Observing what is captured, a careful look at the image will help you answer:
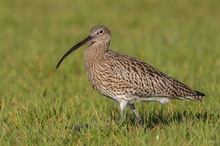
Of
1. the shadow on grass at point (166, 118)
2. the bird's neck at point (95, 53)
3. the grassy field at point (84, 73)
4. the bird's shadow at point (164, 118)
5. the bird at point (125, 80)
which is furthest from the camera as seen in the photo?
the bird's neck at point (95, 53)

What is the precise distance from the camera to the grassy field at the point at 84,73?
23.5ft

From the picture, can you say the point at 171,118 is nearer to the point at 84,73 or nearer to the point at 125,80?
the point at 125,80

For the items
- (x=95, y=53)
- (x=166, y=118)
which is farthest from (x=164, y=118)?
(x=95, y=53)

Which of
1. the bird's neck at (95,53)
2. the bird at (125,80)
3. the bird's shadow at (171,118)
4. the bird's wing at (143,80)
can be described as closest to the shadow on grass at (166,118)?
the bird's shadow at (171,118)

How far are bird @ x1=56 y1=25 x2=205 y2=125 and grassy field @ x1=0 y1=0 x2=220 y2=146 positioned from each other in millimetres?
268

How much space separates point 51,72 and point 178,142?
237 inches

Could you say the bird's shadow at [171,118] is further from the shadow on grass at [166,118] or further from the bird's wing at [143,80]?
the bird's wing at [143,80]

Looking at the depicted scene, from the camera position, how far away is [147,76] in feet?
26.8

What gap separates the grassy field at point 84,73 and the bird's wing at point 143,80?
13.6 inches

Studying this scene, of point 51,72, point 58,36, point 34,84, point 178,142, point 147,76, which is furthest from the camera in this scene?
point 58,36

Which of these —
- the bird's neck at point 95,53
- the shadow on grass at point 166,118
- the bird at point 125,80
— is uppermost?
the bird's neck at point 95,53

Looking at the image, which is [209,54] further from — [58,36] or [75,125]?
[75,125]

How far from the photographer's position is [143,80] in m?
8.11

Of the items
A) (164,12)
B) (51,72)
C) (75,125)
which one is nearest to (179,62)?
(51,72)
